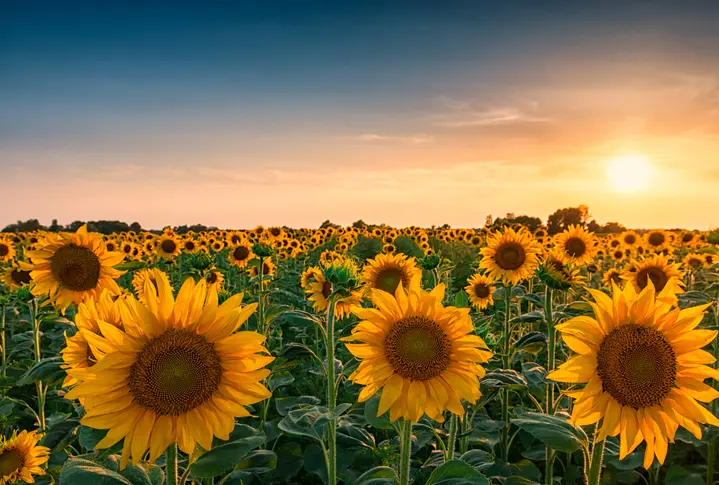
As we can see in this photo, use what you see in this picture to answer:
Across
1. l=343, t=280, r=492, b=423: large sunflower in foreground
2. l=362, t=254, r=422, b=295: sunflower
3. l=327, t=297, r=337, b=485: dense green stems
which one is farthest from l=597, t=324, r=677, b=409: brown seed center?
l=362, t=254, r=422, b=295: sunflower

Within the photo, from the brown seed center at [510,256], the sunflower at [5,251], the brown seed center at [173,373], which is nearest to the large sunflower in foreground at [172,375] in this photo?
the brown seed center at [173,373]

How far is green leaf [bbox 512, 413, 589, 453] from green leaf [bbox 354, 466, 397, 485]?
67 cm

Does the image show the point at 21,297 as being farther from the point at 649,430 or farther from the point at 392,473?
the point at 649,430

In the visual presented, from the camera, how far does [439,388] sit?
2.55 metres

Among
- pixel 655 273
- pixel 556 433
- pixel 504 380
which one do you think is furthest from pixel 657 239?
pixel 556 433

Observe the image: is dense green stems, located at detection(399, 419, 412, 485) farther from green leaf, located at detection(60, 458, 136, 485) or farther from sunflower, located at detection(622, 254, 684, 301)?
sunflower, located at detection(622, 254, 684, 301)

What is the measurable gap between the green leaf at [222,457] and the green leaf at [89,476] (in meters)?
0.26

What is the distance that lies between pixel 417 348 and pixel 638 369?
3.29 ft

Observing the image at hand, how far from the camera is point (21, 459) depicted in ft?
13.1

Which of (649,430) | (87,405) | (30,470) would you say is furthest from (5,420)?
(649,430)

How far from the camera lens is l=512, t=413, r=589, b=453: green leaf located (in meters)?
2.40

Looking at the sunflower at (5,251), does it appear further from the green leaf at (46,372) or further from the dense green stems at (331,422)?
the dense green stems at (331,422)

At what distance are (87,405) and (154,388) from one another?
0.24 meters

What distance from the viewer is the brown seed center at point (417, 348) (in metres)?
2.57
